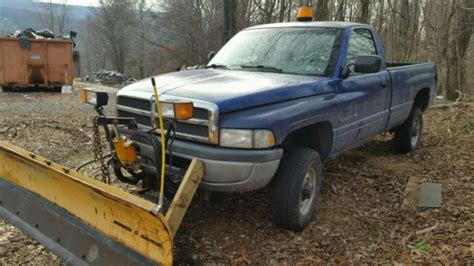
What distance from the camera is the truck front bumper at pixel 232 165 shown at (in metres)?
3.28

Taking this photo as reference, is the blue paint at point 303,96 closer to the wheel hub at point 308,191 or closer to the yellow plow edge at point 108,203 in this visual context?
the wheel hub at point 308,191

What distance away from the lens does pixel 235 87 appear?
3.70 metres

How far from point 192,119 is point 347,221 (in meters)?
1.94

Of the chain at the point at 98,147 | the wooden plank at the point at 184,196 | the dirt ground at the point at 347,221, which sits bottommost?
the dirt ground at the point at 347,221

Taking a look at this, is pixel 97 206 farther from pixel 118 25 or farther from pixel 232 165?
pixel 118 25

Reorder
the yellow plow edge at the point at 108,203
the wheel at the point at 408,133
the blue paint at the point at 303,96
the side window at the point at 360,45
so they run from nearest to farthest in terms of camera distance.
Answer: the yellow plow edge at the point at 108,203 → the blue paint at the point at 303,96 → the side window at the point at 360,45 → the wheel at the point at 408,133

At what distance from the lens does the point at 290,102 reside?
376 centimetres

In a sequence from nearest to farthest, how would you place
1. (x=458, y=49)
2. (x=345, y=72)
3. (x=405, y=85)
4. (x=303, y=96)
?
(x=303, y=96) < (x=345, y=72) < (x=405, y=85) < (x=458, y=49)

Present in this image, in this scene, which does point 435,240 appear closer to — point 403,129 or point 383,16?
point 403,129

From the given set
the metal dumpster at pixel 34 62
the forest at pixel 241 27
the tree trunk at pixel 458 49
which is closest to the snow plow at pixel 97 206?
the forest at pixel 241 27

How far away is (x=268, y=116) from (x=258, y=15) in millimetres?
22761

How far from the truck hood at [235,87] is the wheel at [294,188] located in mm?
532

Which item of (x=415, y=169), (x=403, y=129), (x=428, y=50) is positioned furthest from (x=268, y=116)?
(x=428, y=50)

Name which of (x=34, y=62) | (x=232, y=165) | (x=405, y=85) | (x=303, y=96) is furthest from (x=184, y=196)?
(x=34, y=62)
